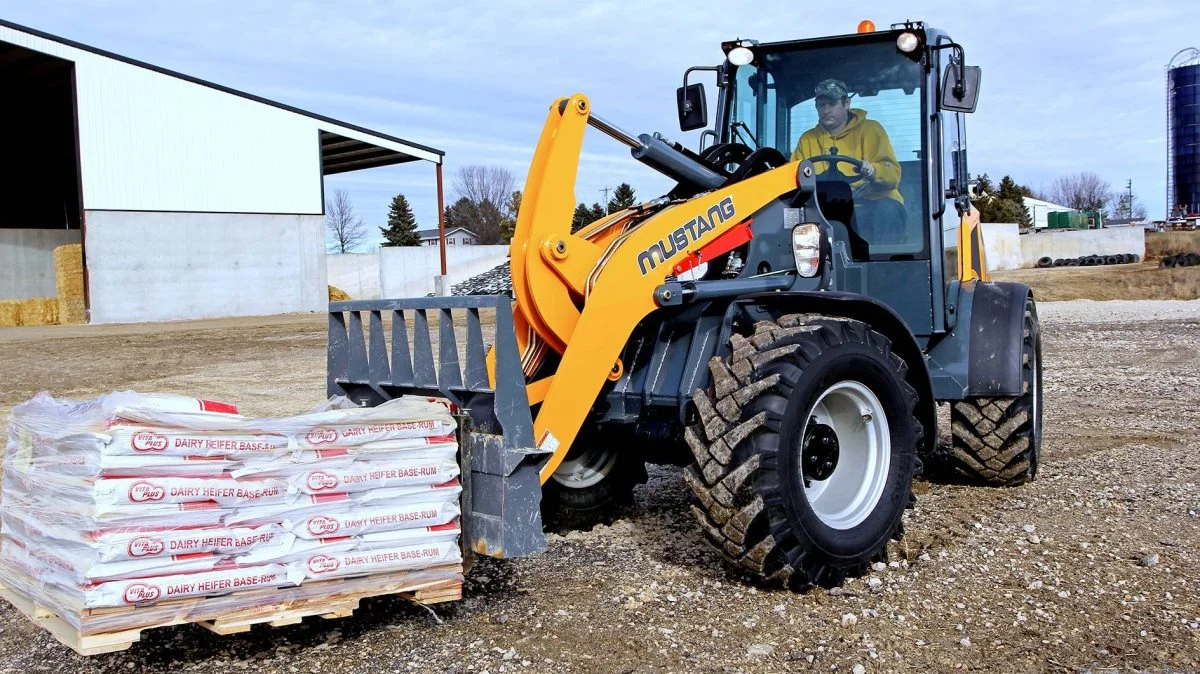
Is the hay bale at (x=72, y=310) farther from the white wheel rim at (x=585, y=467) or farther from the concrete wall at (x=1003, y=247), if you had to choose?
the concrete wall at (x=1003, y=247)

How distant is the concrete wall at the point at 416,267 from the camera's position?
43.2 meters

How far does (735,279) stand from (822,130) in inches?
58.5

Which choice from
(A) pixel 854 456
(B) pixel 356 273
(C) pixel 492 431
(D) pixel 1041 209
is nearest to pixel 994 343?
(A) pixel 854 456

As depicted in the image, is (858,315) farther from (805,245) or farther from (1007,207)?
(1007,207)

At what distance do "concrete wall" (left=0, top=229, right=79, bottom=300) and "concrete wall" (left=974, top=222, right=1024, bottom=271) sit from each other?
3878 centimetres

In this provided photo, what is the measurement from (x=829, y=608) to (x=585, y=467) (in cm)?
165

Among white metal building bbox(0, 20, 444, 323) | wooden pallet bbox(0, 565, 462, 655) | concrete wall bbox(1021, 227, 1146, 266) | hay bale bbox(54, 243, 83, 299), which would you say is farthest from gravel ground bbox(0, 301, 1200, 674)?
concrete wall bbox(1021, 227, 1146, 266)

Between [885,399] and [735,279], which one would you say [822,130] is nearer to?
[735,279]

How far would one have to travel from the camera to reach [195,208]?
28281 millimetres

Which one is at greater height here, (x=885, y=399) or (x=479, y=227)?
(x=479, y=227)

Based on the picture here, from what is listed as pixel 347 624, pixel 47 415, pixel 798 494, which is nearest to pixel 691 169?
pixel 798 494

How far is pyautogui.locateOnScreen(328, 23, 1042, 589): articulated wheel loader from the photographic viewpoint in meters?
4.32

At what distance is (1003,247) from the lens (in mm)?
49438

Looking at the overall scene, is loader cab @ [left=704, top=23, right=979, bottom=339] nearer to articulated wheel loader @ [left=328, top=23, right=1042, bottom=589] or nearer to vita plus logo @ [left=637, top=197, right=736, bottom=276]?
articulated wheel loader @ [left=328, top=23, right=1042, bottom=589]
